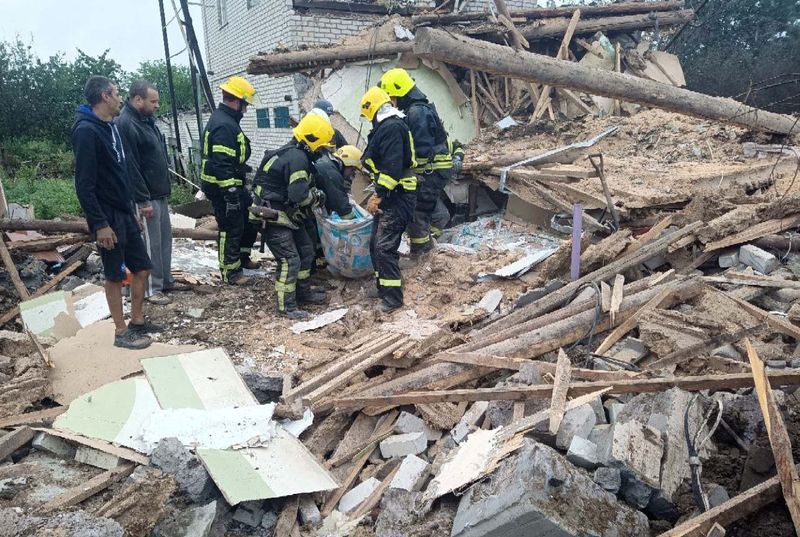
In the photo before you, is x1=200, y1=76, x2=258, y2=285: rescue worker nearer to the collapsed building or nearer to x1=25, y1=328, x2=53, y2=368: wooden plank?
the collapsed building

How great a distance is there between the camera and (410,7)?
9.80 metres

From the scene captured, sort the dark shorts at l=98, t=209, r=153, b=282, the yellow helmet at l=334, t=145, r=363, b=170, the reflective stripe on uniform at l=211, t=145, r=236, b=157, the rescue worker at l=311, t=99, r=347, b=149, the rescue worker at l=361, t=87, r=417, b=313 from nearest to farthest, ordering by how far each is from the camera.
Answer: the dark shorts at l=98, t=209, r=153, b=282 < the rescue worker at l=361, t=87, r=417, b=313 < the reflective stripe on uniform at l=211, t=145, r=236, b=157 < the yellow helmet at l=334, t=145, r=363, b=170 < the rescue worker at l=311, t=99, r=347, b=149

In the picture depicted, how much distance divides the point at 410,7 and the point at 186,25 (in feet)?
13.9

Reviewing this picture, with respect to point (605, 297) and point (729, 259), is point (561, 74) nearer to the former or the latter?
point (605, 297)

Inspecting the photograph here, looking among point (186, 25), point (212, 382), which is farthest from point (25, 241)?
point (186, 25)

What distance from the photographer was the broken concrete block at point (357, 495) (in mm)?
3088

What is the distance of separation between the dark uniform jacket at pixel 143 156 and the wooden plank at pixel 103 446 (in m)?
2.52

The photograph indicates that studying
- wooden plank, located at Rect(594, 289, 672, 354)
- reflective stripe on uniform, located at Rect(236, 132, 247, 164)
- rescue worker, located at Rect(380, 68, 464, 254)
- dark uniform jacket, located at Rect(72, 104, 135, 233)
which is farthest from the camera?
rescue worker, located at Rect(380, 68, 464, 254)

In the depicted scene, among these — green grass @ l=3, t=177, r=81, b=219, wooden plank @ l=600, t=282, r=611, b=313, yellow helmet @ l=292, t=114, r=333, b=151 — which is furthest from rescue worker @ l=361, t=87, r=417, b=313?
green grass @ l=3, t=177, r=81, b=219

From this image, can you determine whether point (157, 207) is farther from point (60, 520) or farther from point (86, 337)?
point (60, 520)

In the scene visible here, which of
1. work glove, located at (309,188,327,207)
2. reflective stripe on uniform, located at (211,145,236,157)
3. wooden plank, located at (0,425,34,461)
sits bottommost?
wooden plank, located at (0,425,34,461)

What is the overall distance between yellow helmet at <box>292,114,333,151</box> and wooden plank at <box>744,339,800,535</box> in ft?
12.8

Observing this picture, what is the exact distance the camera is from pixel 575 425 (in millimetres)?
2865

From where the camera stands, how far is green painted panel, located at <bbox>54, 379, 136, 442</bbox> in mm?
3338
